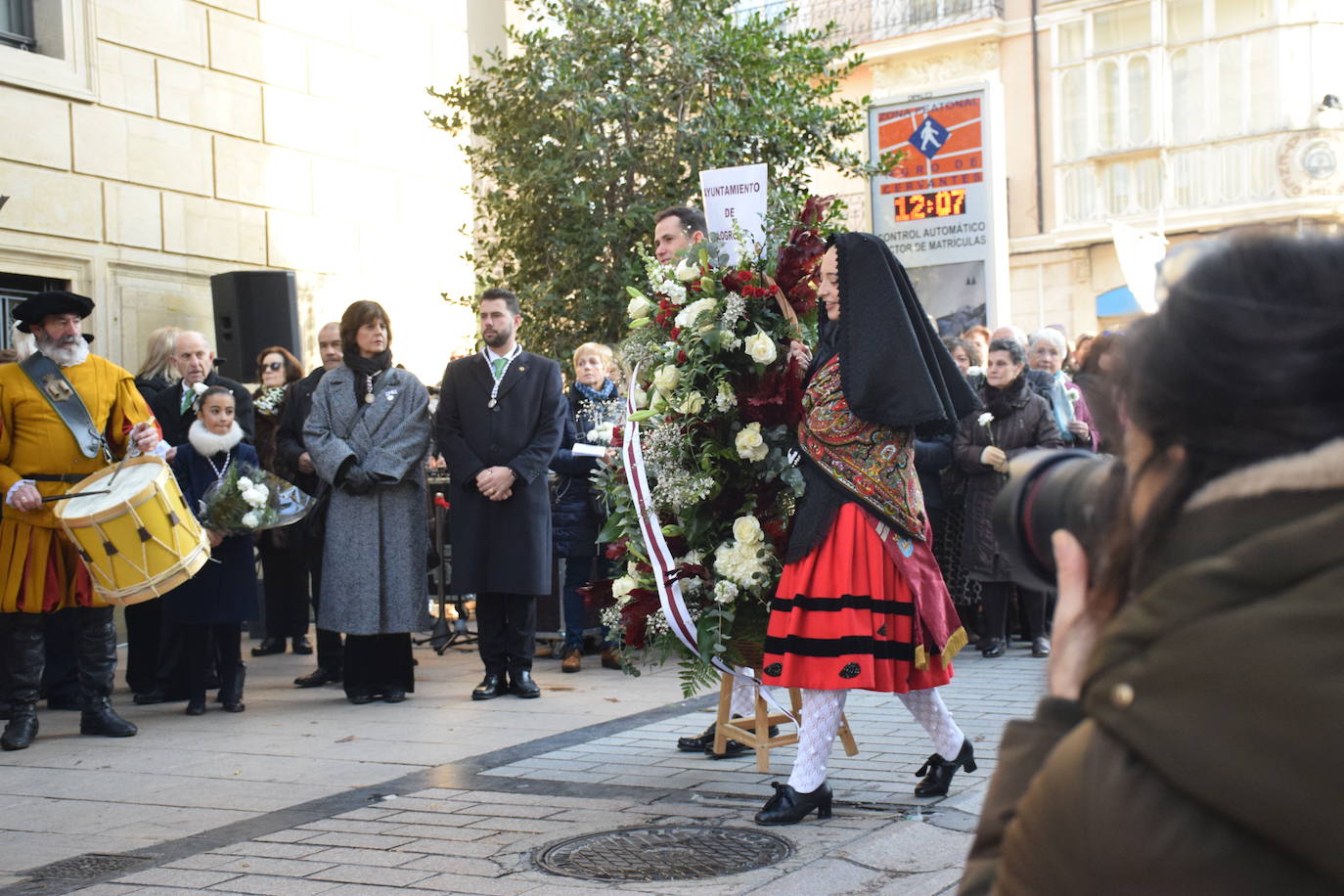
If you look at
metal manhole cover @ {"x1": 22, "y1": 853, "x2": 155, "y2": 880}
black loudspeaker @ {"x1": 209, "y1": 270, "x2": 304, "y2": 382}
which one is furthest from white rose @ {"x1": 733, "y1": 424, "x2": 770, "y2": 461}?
black loudspeaker @ {"x1": 209, "y1": 270, "x2": 304, "y2": 382}

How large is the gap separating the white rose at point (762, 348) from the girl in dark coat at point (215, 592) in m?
3.64

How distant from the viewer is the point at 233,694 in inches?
319

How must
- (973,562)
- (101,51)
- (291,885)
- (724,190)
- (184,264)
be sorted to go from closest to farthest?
(291,885), (724,190), (973,562), (101,51), (184,264)

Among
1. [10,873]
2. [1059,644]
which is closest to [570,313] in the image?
[10,873]

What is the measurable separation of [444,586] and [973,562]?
3.90 metres

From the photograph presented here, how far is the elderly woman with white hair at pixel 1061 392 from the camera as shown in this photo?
9.95 meters

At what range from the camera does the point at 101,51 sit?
11.0m

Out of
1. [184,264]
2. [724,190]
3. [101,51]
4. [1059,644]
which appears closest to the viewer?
[1059,644]

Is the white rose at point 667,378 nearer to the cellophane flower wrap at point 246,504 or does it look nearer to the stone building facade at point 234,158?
the cellophane flower wrap at point 246,504

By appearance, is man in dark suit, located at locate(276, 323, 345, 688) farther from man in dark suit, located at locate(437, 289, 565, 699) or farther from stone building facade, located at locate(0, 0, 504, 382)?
stone building facade, located at locate(0, 0, 504, 382)

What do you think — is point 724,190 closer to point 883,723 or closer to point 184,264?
point 883,723

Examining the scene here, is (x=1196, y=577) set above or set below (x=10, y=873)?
above

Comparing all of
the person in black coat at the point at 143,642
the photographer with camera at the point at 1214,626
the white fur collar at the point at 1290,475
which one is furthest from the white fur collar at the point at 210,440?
the white fur collar at the point at 1290,475

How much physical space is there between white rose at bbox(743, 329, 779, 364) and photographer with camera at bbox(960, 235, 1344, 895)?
4134 millimetres
